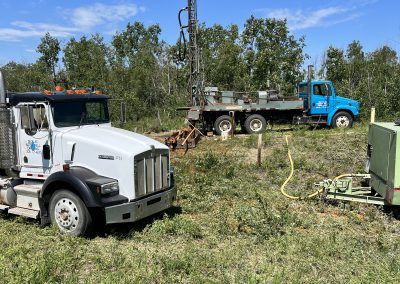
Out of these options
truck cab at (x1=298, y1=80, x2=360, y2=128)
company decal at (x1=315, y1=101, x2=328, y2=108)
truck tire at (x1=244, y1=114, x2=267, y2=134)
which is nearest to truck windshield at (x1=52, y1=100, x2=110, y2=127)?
truck tire at (x1=244, y1=114, x2=267, y2=134)

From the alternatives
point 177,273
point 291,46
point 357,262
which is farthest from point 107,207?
point 291,46

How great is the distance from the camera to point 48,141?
715 cm

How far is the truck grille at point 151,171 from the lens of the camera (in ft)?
21.6

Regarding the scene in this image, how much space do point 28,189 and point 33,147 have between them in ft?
2.51

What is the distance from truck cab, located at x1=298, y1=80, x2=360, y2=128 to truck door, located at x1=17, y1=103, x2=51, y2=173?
14926mm

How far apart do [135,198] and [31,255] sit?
1.72m

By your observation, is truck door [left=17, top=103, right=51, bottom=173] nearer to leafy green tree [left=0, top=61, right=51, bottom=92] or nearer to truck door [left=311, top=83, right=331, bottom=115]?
truck door [left=311, top=83, right=331, bottom=115]

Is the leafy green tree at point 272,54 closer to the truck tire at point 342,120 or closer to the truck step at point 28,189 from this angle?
the truck tire at point 342,120

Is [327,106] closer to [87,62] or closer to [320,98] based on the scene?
[320,98]

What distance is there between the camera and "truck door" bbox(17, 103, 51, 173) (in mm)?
7126

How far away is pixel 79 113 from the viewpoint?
7430 mm

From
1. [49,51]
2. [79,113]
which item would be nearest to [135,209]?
[79,113]

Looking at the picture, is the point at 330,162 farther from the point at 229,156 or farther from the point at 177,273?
the point at 177,273

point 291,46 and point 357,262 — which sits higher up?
point 291,46
